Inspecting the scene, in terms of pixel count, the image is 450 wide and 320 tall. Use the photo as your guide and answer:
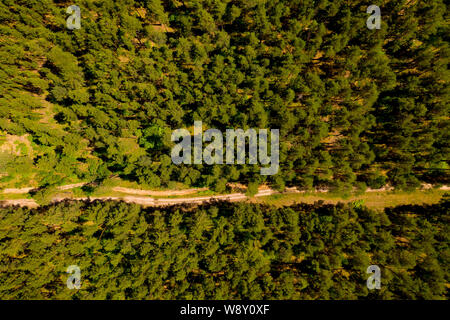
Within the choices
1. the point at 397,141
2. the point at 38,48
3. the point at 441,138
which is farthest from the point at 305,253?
the point at 38,48

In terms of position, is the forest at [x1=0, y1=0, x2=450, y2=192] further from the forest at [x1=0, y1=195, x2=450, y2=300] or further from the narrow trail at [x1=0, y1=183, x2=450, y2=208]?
the forest at [x1=0, y1=195, x2=450, y2=300]

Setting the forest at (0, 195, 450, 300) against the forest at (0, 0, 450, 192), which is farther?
the forest at (0, 0, 450, 192)

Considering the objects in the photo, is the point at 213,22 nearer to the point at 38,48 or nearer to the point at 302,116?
the point at 302,116

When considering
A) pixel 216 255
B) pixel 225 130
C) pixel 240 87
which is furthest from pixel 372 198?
pixel 240 87

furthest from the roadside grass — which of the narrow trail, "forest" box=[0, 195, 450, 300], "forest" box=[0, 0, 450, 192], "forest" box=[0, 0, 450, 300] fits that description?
"forest" box=[0, 195, 450, 300]

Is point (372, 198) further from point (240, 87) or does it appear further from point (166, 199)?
point (166, 199)
